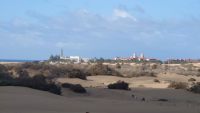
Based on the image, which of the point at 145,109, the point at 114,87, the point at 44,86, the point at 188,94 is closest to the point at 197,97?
the point at 188,94

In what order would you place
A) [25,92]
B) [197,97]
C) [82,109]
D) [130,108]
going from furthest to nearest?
[197,97], [25,92], [130,108], [82,109]

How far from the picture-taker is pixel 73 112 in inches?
674

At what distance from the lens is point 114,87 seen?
34031 mm

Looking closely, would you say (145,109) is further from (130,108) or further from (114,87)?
(114,87)

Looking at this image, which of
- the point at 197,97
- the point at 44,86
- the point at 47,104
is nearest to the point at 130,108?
the point at 47,104

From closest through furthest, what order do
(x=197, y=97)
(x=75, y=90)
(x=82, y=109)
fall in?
(x=82, y=109) → (x=75, y=90) → (x=197, y=97)

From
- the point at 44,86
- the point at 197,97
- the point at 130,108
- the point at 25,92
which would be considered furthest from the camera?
the point at 197,97

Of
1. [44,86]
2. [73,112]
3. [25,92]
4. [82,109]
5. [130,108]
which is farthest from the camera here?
[44,86]

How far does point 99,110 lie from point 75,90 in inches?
390

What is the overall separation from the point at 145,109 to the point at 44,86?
783cm

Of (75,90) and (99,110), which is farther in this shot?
(75,90)

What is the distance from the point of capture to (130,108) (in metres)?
20.1

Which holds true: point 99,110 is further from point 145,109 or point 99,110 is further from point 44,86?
point 44,86

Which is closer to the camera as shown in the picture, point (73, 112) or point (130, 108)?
point (73, 112)
